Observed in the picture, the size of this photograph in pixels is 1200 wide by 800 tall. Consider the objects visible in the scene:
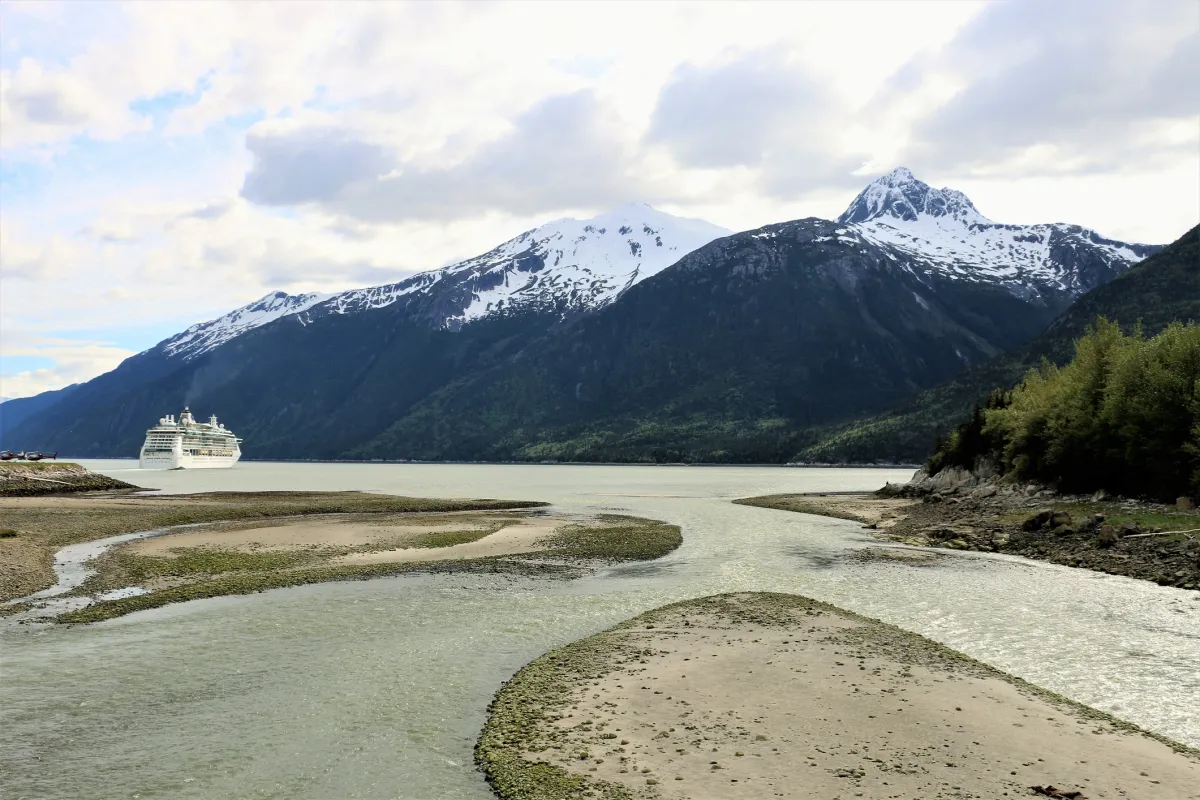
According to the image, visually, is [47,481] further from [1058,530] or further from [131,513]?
[1058,530]

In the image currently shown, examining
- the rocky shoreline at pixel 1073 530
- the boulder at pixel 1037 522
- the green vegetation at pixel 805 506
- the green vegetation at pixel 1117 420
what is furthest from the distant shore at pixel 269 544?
the green vegetation at pixel 1117 420

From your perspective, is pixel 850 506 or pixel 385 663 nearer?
pixel 385 663

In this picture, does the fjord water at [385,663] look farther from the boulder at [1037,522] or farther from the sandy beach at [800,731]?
the boulder at [1037,522]

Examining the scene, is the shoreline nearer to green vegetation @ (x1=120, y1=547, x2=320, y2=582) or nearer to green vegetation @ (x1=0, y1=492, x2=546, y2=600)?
green vegetation @ (x1=120, y1=547, x2=320, y2=582)

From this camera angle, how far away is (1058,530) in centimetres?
5456

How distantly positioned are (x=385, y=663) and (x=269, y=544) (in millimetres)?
33630

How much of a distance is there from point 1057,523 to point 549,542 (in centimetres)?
3872

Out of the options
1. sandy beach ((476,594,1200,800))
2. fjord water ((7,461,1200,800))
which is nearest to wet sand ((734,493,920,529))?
fjord water ((7,461,1200,800))

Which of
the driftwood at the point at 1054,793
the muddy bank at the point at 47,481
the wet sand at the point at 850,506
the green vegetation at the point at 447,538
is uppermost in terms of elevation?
the muddy bank at the point at 47,481

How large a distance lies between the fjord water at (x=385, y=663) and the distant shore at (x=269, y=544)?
3471mm

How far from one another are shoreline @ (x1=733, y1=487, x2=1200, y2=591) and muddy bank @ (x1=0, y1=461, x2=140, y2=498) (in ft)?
336

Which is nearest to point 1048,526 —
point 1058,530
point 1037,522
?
point 1037,522

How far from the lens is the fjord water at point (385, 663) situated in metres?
16.5

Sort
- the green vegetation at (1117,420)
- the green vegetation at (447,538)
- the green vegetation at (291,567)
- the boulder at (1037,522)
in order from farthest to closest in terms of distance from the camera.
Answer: the green vegetation at (1117,420)
the boulder at (1037,522)
the green vegetation at (447,538)
the green vegetation at (291,567)
